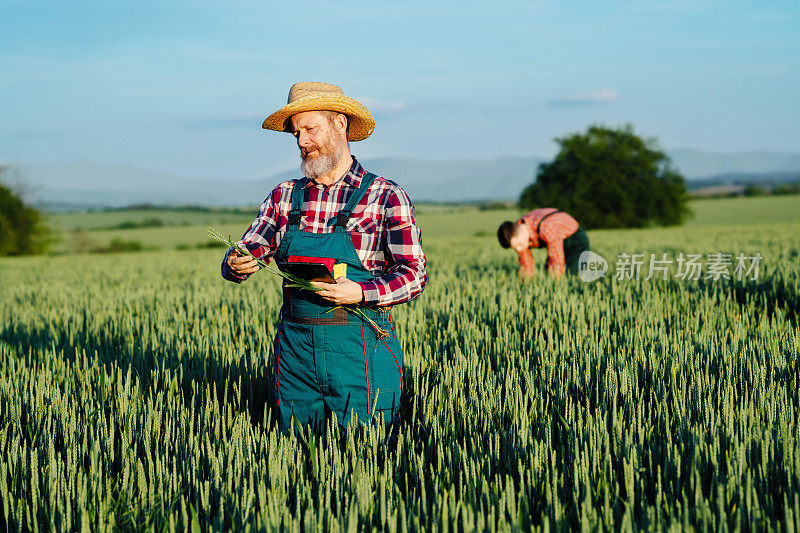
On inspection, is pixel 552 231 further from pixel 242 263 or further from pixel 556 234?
pixel 242 263

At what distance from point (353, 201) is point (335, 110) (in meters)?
0.45

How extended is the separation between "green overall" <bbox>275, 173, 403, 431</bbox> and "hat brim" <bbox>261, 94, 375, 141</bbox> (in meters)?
0.30

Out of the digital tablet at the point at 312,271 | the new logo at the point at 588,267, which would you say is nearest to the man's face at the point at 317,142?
the digital tablet at the point at 312,271

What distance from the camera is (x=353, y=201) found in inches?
106

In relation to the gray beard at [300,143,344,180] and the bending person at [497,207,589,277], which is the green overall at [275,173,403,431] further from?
the bending person at [497,207,589,277]

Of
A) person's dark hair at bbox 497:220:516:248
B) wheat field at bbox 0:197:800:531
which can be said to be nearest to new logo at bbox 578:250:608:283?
→ person's dark hair at bbox 497:220:516:248

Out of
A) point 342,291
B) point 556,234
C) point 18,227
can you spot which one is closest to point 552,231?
point 556,234

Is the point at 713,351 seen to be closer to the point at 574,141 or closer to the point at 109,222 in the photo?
the point at 574,141

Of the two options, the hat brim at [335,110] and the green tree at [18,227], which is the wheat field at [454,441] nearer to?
the hat brim at [335,110]

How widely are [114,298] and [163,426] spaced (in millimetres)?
5817

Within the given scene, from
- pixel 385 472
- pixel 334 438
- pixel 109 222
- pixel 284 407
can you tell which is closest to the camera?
pixel 385 472

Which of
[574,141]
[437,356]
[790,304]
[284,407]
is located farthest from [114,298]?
[574,141]

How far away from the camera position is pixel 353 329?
269 centimetres

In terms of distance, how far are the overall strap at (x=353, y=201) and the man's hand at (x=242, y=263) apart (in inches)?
15.4
